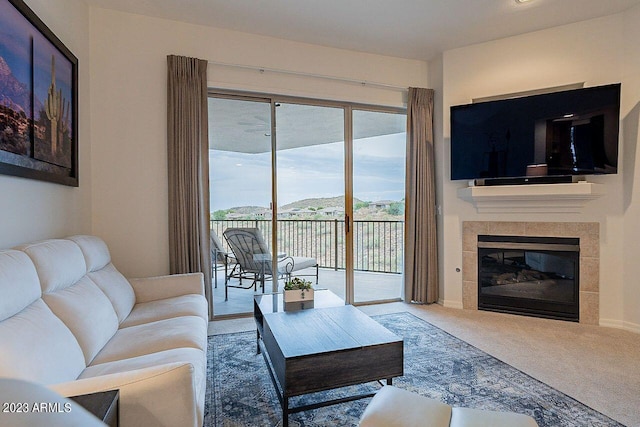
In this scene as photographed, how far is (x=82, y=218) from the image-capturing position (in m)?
2.81

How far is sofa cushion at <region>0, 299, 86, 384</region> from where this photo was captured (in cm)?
111

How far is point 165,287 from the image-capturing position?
270 cm

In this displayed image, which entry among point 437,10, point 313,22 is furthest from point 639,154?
point 313,22

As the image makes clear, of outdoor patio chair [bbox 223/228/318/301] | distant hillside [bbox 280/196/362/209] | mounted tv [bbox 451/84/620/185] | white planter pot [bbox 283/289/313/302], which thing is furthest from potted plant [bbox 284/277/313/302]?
mounted tv [bbox 451/84/620/185]

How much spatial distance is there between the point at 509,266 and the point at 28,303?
157 inches

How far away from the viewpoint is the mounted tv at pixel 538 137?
307 centimetres

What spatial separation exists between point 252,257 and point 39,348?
2484 mm

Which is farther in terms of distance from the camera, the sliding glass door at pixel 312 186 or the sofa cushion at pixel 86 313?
the sliding glass door at pixel 312 186

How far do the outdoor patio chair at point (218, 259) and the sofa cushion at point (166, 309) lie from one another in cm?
94

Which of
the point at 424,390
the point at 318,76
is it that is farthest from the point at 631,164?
the point at 318,76

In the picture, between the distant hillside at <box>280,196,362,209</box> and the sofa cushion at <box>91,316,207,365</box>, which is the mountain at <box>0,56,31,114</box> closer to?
the sofa cushion at <box>91,316,207,365</box>

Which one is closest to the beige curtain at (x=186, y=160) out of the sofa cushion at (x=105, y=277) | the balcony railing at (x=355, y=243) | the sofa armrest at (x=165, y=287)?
the sofa armrest at (x=165, y=287)

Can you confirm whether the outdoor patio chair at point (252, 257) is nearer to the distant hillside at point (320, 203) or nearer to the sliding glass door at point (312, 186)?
the sliding glass door at point (312, 186)

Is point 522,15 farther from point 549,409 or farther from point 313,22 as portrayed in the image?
point 549,409
